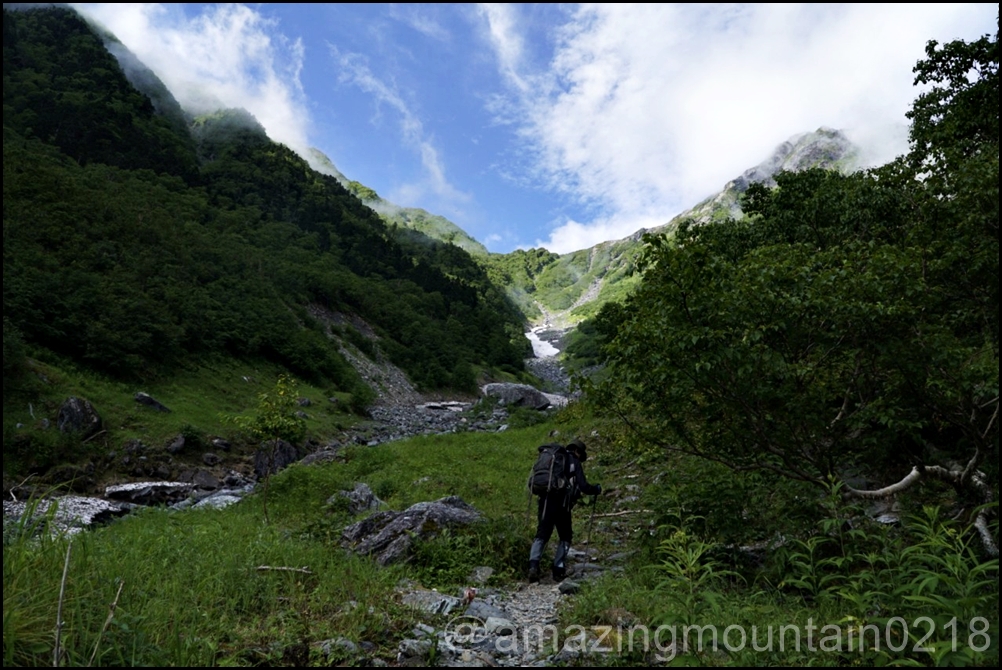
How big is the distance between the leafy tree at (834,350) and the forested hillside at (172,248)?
83.9ft

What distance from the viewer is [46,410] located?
21078mm

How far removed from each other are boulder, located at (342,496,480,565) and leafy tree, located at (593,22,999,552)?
396 cm

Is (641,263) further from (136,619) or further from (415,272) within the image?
(415,272)

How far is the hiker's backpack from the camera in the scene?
9.05 meters

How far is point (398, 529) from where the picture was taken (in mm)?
9836

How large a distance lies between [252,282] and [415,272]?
57.8 meters

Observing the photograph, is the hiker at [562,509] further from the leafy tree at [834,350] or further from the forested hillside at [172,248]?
the forested hillside at [172,248]

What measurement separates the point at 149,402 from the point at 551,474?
24.2 meters

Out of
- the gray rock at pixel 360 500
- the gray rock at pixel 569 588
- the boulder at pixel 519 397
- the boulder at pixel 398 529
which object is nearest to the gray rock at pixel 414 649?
the gray rock at pixel 569 588

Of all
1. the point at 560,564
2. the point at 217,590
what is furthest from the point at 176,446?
the point at 560,564

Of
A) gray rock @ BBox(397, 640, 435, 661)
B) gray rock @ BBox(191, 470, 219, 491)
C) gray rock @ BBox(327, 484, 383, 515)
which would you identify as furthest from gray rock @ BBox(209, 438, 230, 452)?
gray rock @ BBox(397, 640, 435, 661)

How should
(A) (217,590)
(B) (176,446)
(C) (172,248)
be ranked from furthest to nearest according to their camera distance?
(C) (172,248)
(B) (176,446)
(A) (217,590)

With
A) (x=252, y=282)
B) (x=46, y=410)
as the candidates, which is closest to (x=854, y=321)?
(x=46, y=410)

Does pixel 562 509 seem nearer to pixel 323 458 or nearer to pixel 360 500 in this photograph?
pixel 360 500
